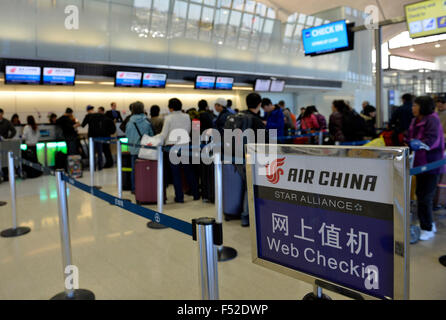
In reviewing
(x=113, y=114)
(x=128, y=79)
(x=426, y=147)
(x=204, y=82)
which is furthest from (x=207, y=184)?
(x=204, y=82)

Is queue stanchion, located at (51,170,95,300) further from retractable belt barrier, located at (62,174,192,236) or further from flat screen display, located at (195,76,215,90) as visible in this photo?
flat screen display, located at (195,76,215,90)

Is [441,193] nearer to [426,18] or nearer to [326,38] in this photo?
[426,18]

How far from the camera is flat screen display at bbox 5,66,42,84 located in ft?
30.8

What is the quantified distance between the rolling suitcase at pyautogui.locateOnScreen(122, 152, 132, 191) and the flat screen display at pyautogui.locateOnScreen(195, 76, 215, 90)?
274 inches

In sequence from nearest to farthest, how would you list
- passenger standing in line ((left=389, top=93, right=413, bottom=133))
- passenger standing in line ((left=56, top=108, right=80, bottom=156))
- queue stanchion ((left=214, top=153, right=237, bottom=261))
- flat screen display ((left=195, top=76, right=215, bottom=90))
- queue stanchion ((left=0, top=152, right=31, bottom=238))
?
queue stanchion ((left=214, top=153, right=237, bottom=261)), queue stanchion ((left=0, top=152, right=31, bottom=238)), passenger standing in line ((left=389, top=93, right=413, bottom=133)), passenger standing in line ((left=56, top=108, right=80, bottom=156)), flat screen display ((left=195, top=76, right=215, bottom=90))

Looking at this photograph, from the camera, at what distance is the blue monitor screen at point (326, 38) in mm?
9430

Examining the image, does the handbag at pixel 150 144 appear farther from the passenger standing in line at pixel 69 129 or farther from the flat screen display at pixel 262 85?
the flat screen display at pixel 262 85

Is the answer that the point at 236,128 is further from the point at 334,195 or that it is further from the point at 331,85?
the point at 331,85

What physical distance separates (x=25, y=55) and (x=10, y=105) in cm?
209

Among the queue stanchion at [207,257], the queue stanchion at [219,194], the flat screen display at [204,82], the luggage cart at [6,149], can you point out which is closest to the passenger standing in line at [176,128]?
the queue stanchion at [219,194]

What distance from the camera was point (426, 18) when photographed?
813 centimetres

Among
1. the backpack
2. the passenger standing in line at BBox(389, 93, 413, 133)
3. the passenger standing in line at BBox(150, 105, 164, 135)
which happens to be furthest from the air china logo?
the passenger standing in line at BBox(389, 93, 413, 133)

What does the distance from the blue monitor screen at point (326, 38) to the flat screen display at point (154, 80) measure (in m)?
4.95

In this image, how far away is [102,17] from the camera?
11461 mm
